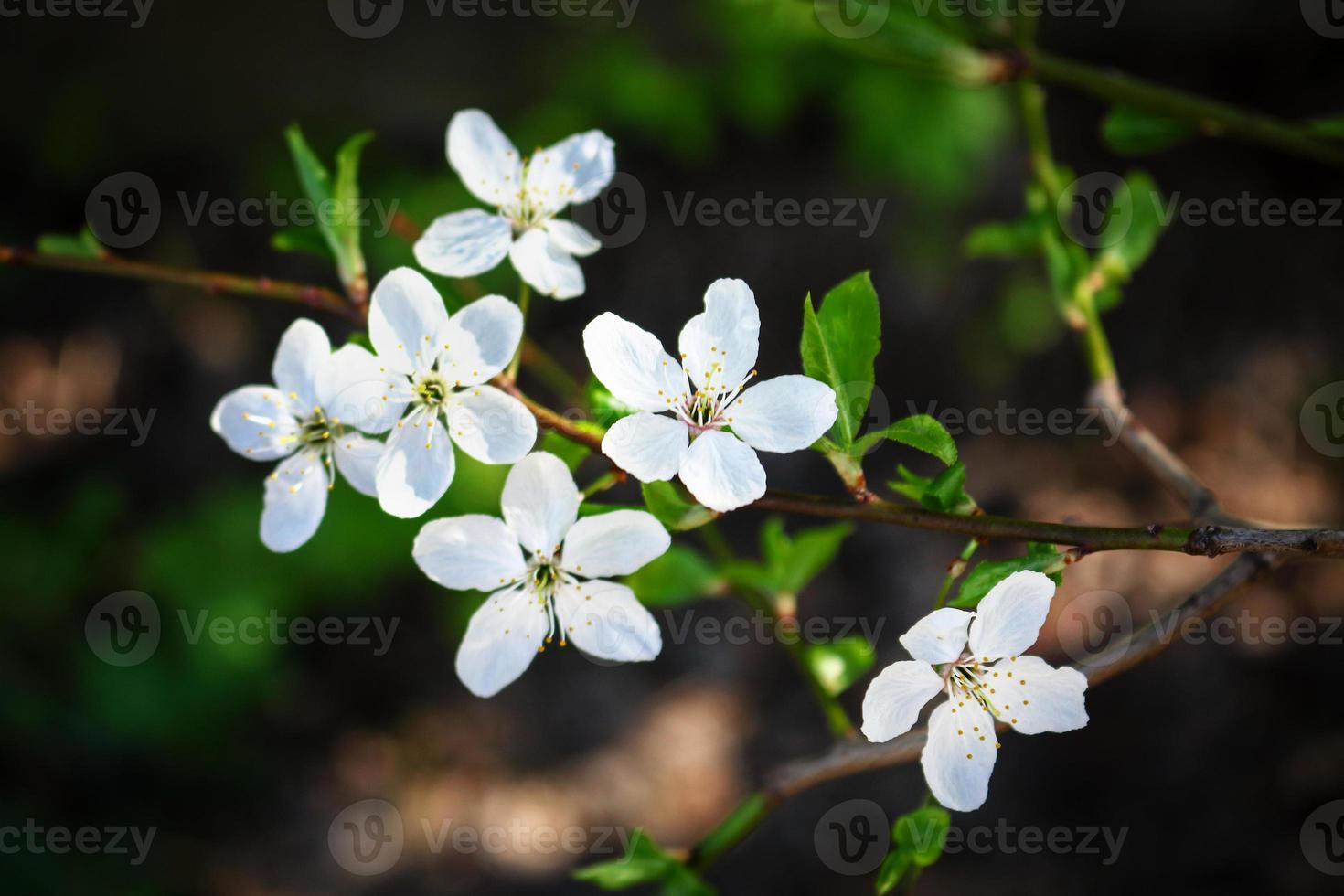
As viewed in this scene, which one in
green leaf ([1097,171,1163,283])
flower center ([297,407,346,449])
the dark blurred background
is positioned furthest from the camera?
the dark blurred background

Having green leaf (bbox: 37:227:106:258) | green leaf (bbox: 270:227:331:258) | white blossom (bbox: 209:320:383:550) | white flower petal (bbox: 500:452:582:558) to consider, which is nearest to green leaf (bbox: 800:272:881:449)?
white flower petal (bbox: 500:452:582:558)

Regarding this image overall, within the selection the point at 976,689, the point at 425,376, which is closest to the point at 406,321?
the point at 425,376

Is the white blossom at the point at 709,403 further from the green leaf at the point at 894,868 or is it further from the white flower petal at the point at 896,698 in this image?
the green leaf at the point at 894,868

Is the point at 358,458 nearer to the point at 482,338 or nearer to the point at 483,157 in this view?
the point at 482,338

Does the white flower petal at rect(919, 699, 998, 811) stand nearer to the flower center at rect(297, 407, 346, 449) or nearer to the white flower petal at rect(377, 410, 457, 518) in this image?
the white flower petal at rect(377, 410, 457, 518)

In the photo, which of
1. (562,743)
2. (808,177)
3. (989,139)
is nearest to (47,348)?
(562,743)
